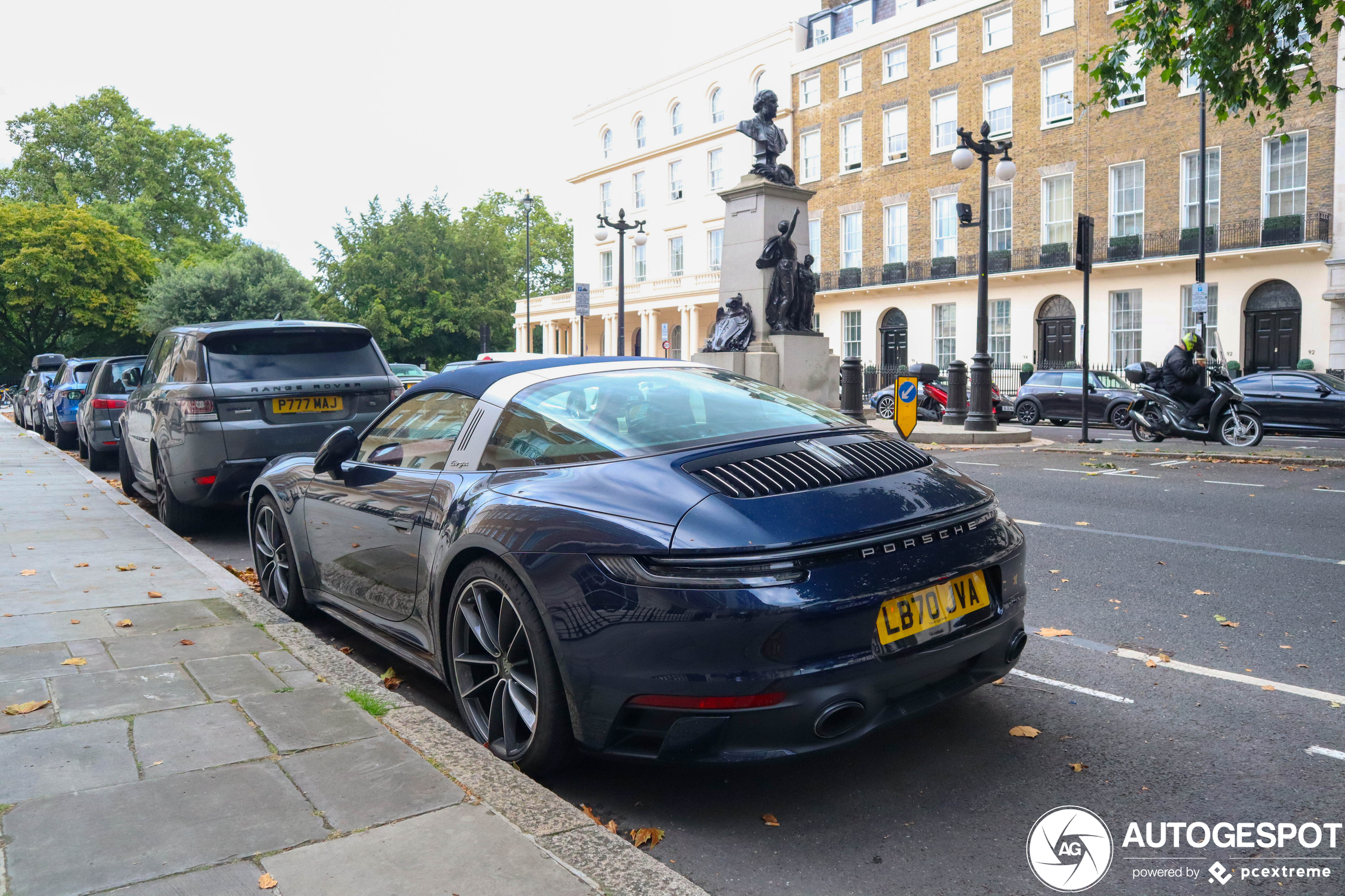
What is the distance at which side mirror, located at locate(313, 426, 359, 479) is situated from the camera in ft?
15.1

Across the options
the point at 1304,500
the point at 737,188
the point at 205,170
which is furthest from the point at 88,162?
the point at 1304,500

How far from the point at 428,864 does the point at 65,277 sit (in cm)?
5772

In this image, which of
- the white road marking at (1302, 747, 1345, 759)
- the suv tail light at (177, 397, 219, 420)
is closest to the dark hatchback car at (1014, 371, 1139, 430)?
the suv tail light at (177, 397, 219, 420)

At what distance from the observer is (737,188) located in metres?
20.5

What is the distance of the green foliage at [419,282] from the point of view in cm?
5656

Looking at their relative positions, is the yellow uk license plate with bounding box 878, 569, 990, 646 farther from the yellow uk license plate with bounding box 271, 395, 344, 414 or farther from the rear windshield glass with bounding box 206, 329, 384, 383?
the rear windshield glass with bounding box 206, 329, 384, 383

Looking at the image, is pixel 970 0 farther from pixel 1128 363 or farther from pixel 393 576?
pixel 393 576

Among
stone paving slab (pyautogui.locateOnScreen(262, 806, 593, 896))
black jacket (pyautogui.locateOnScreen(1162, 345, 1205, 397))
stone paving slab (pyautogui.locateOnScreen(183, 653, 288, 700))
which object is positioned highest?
black jacket (pyautogui.locateOnScreen(1162, 345, 1205, 397))

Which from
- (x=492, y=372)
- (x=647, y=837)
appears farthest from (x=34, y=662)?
(x=647, y=837)

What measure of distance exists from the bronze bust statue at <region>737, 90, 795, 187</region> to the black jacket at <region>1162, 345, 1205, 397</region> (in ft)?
27.6

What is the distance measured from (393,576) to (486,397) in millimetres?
860

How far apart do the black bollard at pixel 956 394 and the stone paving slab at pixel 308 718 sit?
60.6 ft

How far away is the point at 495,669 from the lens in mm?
3447

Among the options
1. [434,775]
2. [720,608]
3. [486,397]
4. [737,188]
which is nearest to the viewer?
[720,608]
